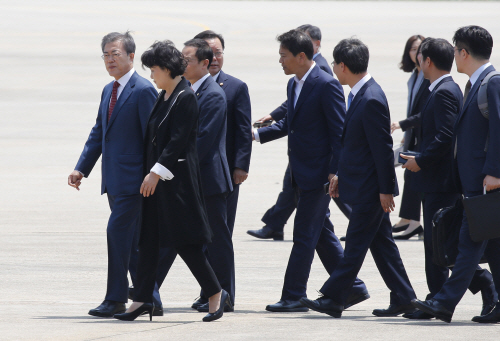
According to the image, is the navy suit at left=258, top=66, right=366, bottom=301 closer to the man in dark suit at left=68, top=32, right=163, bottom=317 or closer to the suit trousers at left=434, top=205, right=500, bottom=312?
the suit trousers at left=434, top=205, right=500, bottom=312

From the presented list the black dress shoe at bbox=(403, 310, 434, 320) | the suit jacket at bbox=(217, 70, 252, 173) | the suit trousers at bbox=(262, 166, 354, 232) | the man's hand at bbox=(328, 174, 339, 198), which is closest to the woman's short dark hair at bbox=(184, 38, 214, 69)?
the suit jacket at bbox=(217, 70, 252, 173)

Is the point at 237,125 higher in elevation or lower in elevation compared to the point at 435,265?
higher

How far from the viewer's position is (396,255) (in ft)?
19.6

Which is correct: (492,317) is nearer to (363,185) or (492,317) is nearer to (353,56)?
(363,185)

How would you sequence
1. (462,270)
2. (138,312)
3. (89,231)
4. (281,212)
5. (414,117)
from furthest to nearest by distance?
1. (89,231)
2. (281,212)
3. (414,117)
4. (138,312)
5. (462,270)

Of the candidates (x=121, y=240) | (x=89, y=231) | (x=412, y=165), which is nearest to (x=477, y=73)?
(x=412, y=165)

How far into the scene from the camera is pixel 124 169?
5996mm

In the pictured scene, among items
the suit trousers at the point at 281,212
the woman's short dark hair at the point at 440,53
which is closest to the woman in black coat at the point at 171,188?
the woman's short dark hair at the point at 440,53

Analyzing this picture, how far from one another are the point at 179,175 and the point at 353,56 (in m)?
1.42

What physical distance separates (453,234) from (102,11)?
4103 cm

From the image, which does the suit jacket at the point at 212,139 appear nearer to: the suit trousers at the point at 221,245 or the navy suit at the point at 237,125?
the suit trousers at the point at 221,245

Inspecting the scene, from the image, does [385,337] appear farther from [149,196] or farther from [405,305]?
[149,196]

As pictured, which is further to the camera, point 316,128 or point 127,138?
point 316,128

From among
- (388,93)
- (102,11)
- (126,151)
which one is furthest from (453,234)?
(102,11)
